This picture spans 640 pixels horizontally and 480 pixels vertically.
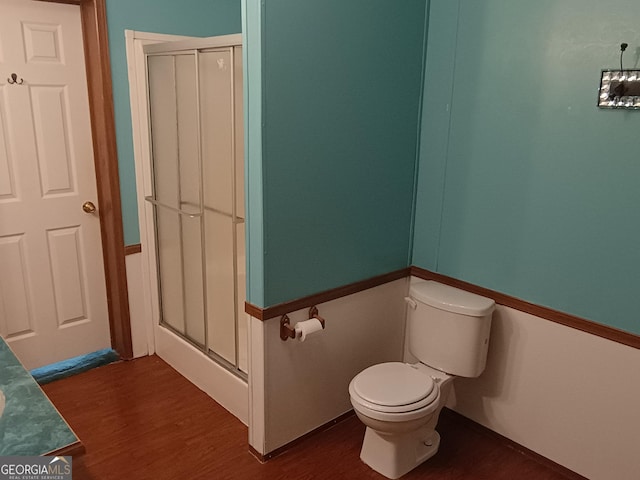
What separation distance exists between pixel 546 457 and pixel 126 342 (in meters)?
2.26

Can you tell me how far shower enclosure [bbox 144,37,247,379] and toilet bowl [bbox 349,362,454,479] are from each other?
0.67 meters

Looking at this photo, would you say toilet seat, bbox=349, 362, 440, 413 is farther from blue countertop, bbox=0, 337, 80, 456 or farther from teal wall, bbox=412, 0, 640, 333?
blue countertop, bbox=0, 337, 80, 456

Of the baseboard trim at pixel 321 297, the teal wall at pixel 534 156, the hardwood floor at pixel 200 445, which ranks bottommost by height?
the hardwood floor at pixel 200 445

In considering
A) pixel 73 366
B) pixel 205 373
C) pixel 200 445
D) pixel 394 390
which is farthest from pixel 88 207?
pixel 394 390

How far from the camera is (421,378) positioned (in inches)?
85.8

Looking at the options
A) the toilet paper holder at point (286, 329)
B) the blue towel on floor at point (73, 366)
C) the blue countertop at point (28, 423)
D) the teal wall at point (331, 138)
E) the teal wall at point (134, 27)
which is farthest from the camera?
the blue towel on floor at point (73, 366)

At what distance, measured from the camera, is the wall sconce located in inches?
69.9

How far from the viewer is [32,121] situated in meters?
2.55

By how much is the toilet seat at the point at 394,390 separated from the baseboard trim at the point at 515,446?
19.7 inches

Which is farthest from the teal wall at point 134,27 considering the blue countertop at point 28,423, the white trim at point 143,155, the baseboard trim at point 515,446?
the baseboard trim at point 515,446

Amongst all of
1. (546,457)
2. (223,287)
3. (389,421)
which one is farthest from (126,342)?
(546,457)

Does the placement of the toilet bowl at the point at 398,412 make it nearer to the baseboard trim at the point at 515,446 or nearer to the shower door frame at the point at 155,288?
the baseboard trim at the point at 515,446

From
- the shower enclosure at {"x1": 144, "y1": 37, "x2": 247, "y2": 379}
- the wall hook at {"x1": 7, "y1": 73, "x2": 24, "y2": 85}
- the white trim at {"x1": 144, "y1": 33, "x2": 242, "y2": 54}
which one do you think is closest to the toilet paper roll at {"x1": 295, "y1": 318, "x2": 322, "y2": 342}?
the shower enclosure at {"x1": 144, "y1": 37, "x2": 247, "y2": 379}

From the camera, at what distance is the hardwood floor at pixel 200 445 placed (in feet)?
7.16
